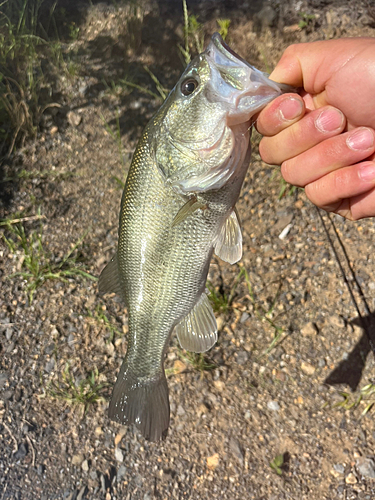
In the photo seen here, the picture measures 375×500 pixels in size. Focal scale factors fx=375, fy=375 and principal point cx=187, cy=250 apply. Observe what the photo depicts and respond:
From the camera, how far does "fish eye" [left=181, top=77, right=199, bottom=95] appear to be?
1.51 m

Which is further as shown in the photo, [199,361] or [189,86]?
[199,361]

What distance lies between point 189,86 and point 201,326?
110 cm

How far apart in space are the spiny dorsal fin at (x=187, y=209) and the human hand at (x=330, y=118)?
0.42 m

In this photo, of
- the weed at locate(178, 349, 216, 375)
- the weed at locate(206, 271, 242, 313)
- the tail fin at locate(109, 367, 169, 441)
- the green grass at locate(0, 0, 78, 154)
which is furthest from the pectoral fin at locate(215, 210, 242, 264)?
the green grass at locate(0, 0, 78, 154)

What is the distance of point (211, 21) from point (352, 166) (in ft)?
11.1

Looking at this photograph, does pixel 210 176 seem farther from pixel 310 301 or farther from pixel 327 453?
pixel 327 453

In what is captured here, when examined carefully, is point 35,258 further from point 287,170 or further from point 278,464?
point 278,464

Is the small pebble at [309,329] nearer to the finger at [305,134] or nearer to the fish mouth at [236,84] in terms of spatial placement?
the finger at [305,134]

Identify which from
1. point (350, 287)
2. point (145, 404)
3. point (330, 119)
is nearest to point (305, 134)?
point (330, 119)

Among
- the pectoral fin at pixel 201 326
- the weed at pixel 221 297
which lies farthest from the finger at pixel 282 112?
the weed at pixel 221 297

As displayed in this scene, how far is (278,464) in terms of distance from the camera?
2461mm

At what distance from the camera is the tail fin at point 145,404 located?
1963mm

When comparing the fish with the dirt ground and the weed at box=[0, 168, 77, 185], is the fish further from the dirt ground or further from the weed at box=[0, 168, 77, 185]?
the weed at box=[0, 168, 77, 185]

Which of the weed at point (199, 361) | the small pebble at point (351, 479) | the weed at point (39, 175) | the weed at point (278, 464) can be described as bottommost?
the weed at point (278, 464)
